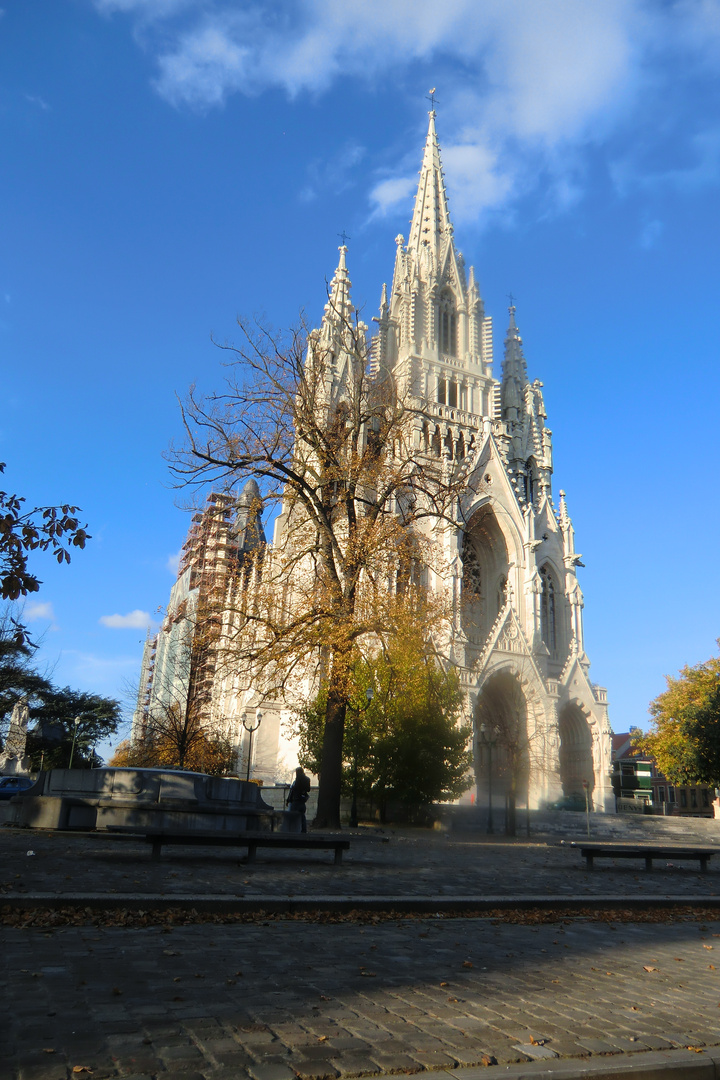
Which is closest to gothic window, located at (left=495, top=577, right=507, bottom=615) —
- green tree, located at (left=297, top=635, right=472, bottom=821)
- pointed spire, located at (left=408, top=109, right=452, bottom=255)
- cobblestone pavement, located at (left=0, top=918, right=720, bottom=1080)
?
green tree, located at (left=297, top=635, right=472, bottom=821)

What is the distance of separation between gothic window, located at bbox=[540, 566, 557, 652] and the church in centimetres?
9

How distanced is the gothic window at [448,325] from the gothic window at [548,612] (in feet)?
52.0

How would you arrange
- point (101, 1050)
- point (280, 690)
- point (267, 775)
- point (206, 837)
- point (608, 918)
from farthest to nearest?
point (267, 775) < point (280, 690) < point (206, 837) < point (608, 918) < point (101, 1050)

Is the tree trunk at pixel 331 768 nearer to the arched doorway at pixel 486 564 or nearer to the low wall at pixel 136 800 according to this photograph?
the low wall at pixel 136 800

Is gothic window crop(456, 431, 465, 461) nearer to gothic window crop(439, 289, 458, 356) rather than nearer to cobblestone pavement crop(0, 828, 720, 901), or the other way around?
gothic window crop(439, 289, 458, 356)

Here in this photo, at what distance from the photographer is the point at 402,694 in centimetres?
2159

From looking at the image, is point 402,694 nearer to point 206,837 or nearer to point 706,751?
point 206,837

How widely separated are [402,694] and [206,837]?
12302 millimetres

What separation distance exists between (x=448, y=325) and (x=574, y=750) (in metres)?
28.5

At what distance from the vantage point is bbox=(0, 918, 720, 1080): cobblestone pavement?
12.0 ft

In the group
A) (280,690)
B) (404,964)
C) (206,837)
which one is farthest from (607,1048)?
(280,690)

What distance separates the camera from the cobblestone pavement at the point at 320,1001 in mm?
3664

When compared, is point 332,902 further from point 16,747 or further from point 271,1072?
point 16,747

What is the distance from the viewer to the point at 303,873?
10.6 m
